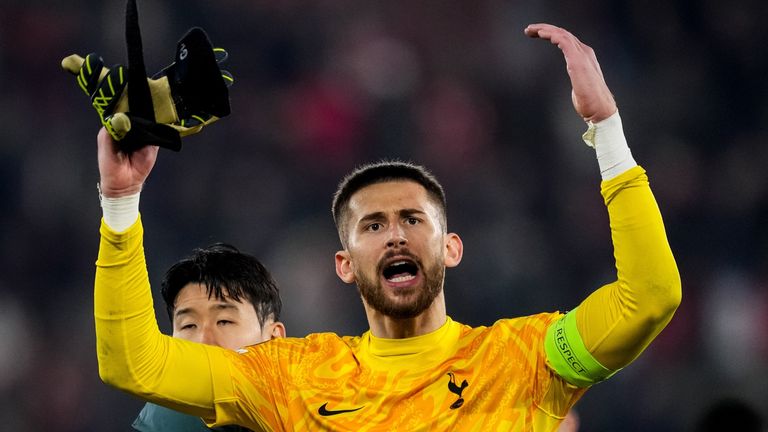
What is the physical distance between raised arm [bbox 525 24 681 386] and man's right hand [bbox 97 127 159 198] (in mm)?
1096

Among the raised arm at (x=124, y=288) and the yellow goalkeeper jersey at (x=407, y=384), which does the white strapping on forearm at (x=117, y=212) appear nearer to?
the raised arm at (x=124, y=288)

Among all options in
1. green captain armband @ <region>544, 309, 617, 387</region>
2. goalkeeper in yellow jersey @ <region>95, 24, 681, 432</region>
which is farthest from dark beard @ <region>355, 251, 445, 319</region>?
green captain armband @ <region>544, 309, 617, 387</region>

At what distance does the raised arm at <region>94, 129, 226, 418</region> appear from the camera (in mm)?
2523

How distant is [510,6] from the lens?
7043mm

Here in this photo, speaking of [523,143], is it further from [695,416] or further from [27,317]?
[27,317]

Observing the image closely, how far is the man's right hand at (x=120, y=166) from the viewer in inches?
97.8

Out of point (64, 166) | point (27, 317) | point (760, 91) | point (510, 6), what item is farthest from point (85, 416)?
point (760, 91)

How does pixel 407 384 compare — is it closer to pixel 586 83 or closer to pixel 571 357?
pixel 571 357

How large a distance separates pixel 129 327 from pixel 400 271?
0.88 m

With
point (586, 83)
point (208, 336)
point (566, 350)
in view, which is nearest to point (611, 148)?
point (586, 83)

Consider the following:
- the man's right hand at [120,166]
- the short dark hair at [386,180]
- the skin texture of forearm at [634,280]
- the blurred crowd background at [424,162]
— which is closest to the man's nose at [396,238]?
the short dark hair at [386,180]

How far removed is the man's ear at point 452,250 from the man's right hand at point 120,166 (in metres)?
1.03

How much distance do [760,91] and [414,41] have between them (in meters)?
2.41

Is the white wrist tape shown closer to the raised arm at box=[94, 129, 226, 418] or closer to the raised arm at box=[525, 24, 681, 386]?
the raised arm at box=[94, 129, 226, 418]
